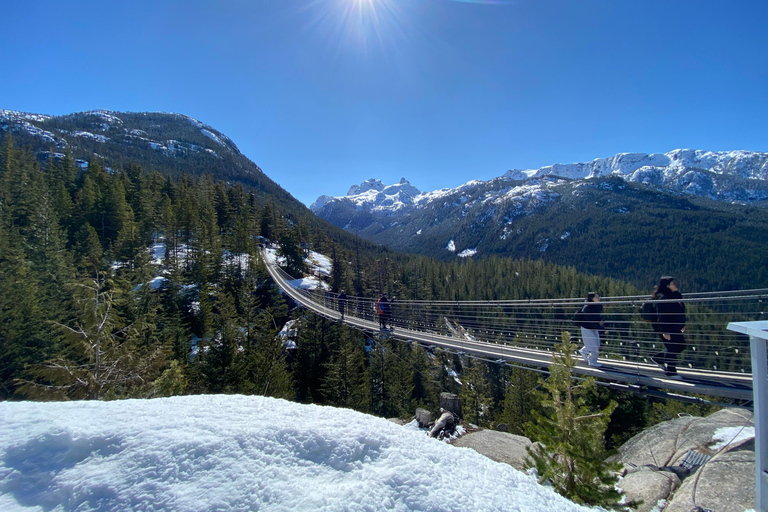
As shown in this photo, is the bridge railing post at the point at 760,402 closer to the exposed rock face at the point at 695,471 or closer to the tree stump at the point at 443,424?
the exposed rock face at the point at 695,471

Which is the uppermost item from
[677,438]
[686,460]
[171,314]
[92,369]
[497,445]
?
[92,369]

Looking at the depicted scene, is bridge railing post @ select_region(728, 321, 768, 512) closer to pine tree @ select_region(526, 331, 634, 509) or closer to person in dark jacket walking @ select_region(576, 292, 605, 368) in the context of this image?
pine tree @ select_region(526, 331, 634, 509)

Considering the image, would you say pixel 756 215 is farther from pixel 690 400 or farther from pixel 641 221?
pixel 690 400

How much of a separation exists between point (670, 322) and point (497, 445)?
374 cm

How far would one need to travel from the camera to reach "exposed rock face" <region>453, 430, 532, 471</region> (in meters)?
5.74

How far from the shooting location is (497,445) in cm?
623

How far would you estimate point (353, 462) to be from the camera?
2.02 metres

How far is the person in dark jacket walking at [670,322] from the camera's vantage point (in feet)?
15.2

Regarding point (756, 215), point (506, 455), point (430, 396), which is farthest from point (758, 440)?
point (756, 215)

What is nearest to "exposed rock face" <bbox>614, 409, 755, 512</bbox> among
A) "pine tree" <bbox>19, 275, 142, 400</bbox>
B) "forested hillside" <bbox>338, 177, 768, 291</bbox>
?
"pine tree" <bbox>19, 275, 142, 400</bbox>

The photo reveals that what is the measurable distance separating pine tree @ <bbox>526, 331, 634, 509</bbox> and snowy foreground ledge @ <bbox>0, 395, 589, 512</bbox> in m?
1.58

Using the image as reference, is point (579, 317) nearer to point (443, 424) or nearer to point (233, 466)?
point (443, 424)

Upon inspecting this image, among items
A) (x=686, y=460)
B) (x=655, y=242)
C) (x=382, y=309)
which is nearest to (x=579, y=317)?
(x=686, y=460)

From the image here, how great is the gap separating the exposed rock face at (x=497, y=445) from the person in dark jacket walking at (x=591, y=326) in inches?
79.4
